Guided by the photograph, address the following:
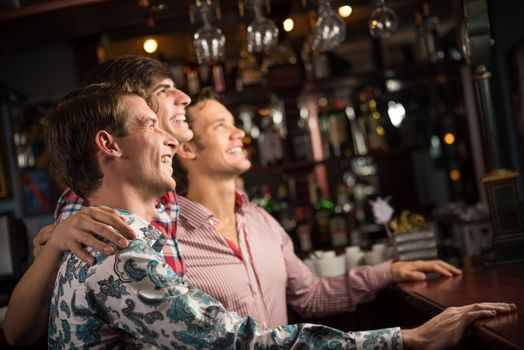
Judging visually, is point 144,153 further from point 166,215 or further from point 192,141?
point 192,141

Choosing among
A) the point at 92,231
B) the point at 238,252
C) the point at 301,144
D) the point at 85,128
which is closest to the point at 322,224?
the point at 301,144

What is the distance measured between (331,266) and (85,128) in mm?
1525

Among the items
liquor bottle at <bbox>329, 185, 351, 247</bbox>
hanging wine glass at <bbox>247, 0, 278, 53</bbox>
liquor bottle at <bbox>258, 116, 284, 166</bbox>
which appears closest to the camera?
hanging wine glass at <bbox>247, 0, 278, 53</bbox>

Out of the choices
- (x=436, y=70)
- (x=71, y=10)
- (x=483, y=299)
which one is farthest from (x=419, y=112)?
(x=483, y=299)

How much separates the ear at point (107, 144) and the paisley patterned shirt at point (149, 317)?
0.76 ft

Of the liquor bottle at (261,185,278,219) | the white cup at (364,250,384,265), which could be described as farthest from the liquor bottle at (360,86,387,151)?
the white cup at (364,250,384,265)

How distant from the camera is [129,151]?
1705 mm

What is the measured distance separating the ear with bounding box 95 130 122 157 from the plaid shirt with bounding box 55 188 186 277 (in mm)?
421

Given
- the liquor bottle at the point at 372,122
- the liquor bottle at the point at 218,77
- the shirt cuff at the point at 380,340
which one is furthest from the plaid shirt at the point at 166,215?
the liquor bottle at the point at 372,122

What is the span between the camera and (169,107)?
7.58 feet

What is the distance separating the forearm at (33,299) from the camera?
5.89 feet

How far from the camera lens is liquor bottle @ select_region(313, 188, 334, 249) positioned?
15.0 feet

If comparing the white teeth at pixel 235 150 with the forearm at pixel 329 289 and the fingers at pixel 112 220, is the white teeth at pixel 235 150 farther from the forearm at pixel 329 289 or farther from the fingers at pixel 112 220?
the fingers at pixel 112 220

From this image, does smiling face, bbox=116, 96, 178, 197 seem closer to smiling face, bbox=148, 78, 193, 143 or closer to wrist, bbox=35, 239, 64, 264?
wrist, bbox=35, 239, 64, 264
